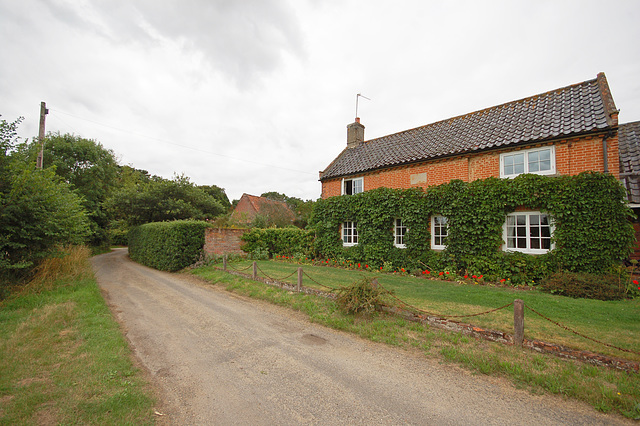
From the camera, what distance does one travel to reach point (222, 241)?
59.2 ft

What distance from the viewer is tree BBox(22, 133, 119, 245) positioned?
2920 cm

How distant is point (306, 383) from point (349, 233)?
42.1ft

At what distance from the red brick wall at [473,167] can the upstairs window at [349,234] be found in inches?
93.4

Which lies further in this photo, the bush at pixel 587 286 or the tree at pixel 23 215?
the tree at pixel 23 215

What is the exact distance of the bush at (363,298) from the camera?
7131 mm

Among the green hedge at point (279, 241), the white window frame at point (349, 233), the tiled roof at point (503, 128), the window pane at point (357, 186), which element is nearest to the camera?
the tiled roof at point (503, 128)

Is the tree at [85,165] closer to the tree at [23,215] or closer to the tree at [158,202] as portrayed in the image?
the tree at [158,202]

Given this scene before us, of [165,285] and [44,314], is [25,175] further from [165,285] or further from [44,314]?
[165,285]

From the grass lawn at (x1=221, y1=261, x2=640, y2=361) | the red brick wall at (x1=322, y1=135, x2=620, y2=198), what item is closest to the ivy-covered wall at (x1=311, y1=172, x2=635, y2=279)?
the red brick wall at (x1=322, y1=135, x2=620, y2=198)

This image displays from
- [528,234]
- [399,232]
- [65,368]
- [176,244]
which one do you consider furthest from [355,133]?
[65,368]

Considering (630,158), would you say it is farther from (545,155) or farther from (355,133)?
(355,133)

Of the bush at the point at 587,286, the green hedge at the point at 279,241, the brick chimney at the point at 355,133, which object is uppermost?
the brick chimney at the point at 355,133

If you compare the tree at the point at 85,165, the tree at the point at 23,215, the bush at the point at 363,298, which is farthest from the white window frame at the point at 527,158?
the tree at the point at 85,165

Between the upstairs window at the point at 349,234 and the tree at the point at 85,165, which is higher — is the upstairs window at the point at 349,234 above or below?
below
